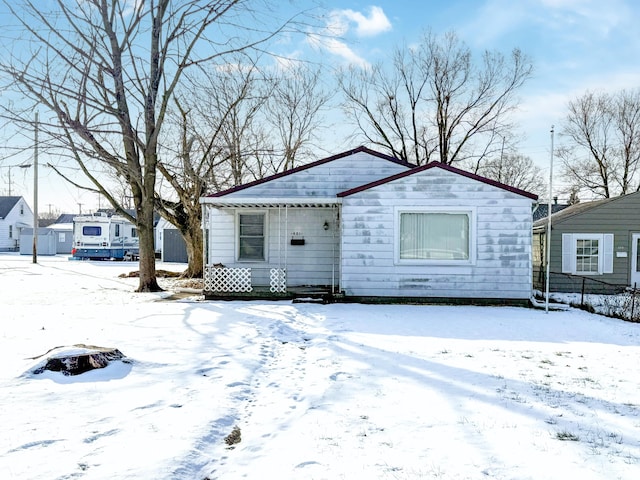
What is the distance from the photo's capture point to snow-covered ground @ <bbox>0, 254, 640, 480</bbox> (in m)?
3.04

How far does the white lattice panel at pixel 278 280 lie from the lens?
12.3 meters

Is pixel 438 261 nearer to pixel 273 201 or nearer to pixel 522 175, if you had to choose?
pixel 273 201

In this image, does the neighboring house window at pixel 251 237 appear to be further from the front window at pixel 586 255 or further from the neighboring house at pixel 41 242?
the neighboring house at pixel 41 242

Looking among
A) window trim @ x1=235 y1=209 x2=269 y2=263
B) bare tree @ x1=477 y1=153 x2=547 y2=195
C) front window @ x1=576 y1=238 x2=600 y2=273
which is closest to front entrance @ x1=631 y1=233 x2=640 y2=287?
front window @ x1=576 y1=238 x2=600 y2=273

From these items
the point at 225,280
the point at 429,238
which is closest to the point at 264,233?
the point at 225,280

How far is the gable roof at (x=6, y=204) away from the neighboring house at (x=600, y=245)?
52.2 m

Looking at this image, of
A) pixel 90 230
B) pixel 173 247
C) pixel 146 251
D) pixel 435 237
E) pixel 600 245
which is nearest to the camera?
pixel 435 237

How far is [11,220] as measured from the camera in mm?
48219

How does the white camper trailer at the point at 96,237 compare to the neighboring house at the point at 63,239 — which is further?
the neighboring house at the point at 63,239

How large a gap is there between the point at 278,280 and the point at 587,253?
1167 centimetres

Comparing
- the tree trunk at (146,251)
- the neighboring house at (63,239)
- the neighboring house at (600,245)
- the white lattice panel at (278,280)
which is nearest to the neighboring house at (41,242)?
the neighboring house at (63,239)

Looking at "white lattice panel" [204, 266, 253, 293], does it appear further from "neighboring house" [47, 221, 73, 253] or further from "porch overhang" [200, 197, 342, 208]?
"neighboring house" [47, 221, 73, 253]

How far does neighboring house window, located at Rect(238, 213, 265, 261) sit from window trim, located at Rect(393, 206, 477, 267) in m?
4.32

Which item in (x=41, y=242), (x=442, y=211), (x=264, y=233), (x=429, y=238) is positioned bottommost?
(x=41, y=242)
